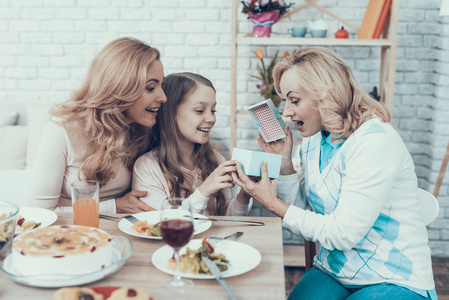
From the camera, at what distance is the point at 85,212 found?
4.47 ft

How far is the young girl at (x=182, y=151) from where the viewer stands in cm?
193

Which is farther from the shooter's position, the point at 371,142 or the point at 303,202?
the point at 303,202

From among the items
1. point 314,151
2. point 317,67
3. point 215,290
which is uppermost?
point 317,67

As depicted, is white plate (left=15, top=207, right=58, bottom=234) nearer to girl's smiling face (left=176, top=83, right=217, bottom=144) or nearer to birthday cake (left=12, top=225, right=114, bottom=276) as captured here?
birthday cake (left=12, top=225, right=114, bottom=276)

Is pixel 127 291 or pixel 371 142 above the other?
pixel 371 142

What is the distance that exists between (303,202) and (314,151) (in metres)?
0.24

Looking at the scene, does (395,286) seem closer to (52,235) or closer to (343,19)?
(52,235)

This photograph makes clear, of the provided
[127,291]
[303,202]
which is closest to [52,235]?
[127,291]

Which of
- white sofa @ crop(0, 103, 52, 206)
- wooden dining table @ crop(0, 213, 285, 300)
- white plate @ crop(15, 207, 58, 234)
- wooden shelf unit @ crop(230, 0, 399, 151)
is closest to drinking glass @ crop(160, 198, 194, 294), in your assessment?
wooden dining table @ crop(0, 213, 285, 300)

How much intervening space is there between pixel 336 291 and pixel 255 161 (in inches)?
19.0

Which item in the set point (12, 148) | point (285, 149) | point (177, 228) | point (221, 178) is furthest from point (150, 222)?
point (12, 148)

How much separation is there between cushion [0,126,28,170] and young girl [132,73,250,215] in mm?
1329

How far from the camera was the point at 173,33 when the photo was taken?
3.25 meters

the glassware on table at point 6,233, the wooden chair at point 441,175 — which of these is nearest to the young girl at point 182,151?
the glassware on table at point 6,233
